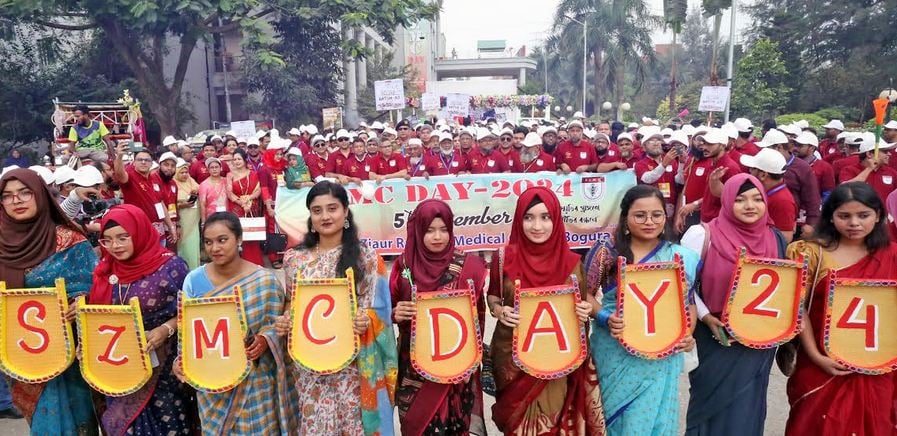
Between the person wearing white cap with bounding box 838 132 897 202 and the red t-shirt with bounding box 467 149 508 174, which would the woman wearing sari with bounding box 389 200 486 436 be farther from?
the red t-shirt with bounding box 467 149 508 174

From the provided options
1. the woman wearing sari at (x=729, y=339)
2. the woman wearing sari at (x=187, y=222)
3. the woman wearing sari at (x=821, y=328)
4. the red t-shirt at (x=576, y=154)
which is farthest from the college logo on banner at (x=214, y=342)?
the red t-shirt at (x=576, y=154)

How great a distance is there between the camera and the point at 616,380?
277 cm

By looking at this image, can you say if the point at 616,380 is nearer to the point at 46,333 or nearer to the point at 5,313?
the point at 46,333

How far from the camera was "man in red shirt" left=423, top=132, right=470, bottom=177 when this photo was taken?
825 centimetres

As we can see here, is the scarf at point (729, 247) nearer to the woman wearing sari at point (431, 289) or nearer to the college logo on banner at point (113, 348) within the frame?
the woman wearing sari at point (431, 289)

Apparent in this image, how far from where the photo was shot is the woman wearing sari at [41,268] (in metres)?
2.98

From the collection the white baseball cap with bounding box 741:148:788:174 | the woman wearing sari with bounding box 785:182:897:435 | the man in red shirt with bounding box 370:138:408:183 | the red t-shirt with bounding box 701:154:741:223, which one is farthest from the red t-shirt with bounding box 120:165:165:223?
the woman wearing sari with bounding box 785:182:897:435

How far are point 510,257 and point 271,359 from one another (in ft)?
3.97

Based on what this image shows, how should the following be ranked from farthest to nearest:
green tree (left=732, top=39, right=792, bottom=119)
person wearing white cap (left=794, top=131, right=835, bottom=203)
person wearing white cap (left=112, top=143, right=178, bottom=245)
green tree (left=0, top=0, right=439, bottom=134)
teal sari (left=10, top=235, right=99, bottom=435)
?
green tree (left=732, top=39, right=792, bottom=119) < green tree (left=0, top=0, right=439, bottom=134) < person wearing white cap (left=794, top=131, right=835, bottom=203) < person wearing white cap (left=112, top=143, right=178, bottom=245) < teal sari (left=10, top=235, right=99, bottom=435)

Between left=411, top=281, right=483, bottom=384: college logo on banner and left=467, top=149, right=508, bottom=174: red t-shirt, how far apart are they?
556 centimetres

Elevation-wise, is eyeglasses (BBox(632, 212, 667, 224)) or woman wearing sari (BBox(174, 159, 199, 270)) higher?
eyeglasses (BBox(632, 212, 667, 224))

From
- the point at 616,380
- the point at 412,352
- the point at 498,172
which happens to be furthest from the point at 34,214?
the point at 498,172

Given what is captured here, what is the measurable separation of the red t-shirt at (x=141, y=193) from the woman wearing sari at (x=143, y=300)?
151 inches

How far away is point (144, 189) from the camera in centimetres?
643
